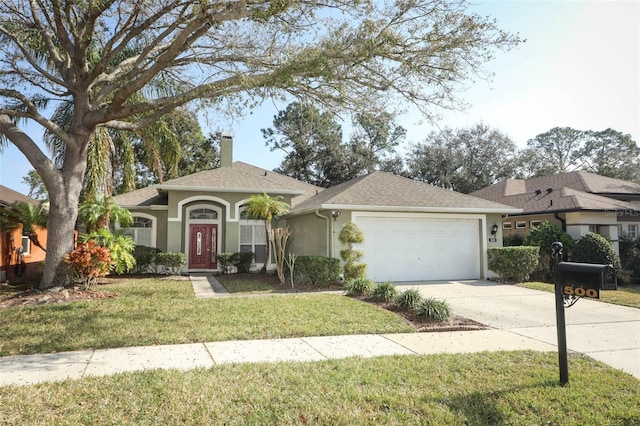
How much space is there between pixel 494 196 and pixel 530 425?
21561 mm

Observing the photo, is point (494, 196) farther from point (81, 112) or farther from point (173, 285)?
point (81, 112)

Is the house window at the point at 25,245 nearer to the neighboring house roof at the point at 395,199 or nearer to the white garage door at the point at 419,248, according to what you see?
the neighboring house roof at the point at 395,199

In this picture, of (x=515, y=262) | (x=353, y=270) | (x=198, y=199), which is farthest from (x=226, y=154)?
(x=515, y=262)

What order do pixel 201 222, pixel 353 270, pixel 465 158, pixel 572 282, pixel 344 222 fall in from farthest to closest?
1. pixel 465 158
2. pixel 201 222
3. pixel 344 222
4. pixel 353 270
5. pixel 572 282

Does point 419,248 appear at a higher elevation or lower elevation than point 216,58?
lower

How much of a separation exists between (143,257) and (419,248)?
35.6 feet

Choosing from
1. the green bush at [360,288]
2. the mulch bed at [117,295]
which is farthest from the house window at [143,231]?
the green bush at [360,288]

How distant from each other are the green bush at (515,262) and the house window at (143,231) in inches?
549

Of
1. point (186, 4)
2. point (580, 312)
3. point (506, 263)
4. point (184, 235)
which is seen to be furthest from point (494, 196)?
point (186, 4)

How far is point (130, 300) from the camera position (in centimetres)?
1006

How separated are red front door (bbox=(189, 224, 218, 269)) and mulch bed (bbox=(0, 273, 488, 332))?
6.48 feet

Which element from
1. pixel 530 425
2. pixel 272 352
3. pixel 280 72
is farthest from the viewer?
pixel 280 72

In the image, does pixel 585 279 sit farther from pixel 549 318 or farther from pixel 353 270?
pixel 353 270

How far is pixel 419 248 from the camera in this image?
48.0 feet
